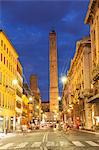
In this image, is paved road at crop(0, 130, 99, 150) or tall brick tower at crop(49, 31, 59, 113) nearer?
paved road at crop(0, 130, 99, 150)

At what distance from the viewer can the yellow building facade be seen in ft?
225

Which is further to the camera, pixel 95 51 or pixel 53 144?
pixel 95 51

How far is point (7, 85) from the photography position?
73812mm

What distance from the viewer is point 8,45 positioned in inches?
3034

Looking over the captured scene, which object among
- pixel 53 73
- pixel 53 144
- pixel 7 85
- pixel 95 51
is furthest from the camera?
pixel 53 73

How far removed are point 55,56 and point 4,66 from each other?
104 m

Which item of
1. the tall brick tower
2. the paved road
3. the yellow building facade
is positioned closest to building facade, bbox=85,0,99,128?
the yellow building facade

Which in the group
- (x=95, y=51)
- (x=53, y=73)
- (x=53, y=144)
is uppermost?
(x=53, y=73)

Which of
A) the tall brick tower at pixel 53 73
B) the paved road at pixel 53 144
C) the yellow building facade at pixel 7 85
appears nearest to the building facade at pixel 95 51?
the yellow building facade at pixel 7 85

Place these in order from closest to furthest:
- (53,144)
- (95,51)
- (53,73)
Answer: (53,144) → (95,51) → (53,73)

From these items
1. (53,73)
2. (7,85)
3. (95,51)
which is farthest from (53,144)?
(53,73)

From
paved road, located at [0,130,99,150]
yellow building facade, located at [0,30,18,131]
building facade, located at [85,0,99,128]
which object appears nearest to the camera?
paved road, located at [0,130,99,150]

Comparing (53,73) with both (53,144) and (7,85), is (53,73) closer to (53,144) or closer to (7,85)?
(7,85)

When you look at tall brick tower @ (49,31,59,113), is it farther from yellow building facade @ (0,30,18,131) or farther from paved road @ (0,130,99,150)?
paved road @ (0,130,99,150)
